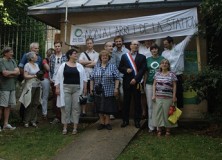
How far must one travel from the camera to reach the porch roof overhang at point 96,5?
901 cm

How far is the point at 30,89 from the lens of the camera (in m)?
8.76

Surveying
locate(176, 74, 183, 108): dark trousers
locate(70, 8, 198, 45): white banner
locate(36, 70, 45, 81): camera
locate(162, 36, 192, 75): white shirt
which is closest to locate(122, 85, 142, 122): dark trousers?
locate(176, 74, 183, 108): dark trousers

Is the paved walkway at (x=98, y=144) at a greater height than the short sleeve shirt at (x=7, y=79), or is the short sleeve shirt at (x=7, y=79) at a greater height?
the short sleeve shirt at (x=7, y=79)

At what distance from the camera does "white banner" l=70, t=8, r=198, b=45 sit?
9109 millimetres

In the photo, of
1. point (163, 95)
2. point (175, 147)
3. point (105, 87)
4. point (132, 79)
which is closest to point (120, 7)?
point (132, 79)

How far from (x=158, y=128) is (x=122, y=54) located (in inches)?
76.5

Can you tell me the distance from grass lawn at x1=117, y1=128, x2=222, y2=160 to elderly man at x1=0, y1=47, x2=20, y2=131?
300cm

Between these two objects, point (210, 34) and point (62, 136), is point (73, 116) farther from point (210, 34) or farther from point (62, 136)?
point (210, 34)

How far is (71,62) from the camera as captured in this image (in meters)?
8.25

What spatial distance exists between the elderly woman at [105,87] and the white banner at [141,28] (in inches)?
60.5

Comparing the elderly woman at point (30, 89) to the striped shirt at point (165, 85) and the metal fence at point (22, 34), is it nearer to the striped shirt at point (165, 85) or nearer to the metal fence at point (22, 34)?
the striped shirt at point (165, 85)

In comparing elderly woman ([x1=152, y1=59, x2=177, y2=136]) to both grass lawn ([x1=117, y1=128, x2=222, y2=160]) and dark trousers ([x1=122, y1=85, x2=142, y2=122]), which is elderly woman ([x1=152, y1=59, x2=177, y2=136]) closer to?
grass lawn ([x1=117, y1=128, x2=222, y2=160])

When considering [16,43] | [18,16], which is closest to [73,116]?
[16,43]

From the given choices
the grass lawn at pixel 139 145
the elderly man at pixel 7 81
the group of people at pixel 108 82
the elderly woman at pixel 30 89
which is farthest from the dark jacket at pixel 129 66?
the elderly man at pixel 7 81
